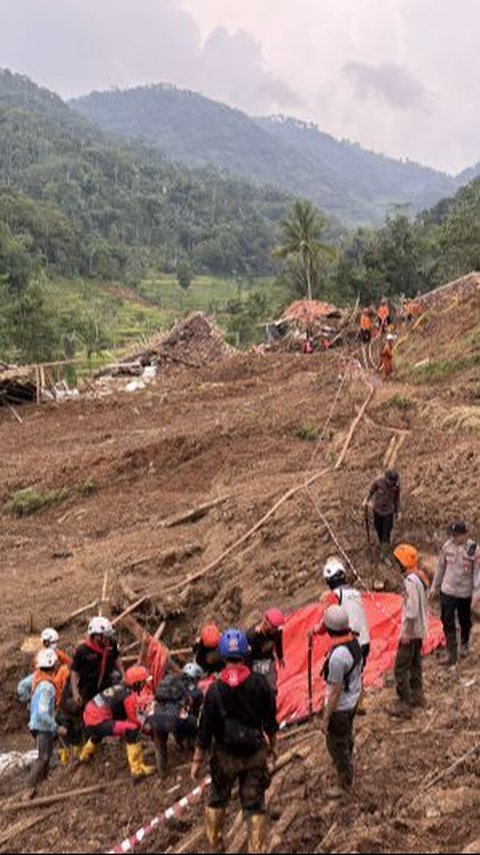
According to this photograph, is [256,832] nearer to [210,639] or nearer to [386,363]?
[210,639]

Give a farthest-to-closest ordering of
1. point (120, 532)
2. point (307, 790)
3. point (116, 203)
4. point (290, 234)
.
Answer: point (116, 203) < point (290, 234) < point (120, 532) < point (307, 790)

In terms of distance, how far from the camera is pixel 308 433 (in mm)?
17016

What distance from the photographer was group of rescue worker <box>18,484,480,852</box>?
518 cm

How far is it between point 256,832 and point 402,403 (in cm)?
1215

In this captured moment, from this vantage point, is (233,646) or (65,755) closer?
(233,646)

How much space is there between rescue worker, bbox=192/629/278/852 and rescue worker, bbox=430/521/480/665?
10.3ft

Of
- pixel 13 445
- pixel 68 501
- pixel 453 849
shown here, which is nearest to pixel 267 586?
pixel 453 849

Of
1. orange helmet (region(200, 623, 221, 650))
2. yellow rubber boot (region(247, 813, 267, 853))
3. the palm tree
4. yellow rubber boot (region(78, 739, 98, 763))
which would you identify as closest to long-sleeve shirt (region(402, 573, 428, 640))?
orange helmet (region(200, 623, 221, 650))

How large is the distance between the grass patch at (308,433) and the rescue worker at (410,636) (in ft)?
31.4

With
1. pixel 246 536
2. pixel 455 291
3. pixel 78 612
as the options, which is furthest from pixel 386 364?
pixel 78 612

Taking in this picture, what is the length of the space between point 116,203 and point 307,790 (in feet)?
414

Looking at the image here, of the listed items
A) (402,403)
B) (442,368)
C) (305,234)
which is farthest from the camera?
(305,234)

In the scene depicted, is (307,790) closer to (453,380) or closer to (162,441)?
(162,441)

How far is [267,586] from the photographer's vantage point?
35.6 feet
